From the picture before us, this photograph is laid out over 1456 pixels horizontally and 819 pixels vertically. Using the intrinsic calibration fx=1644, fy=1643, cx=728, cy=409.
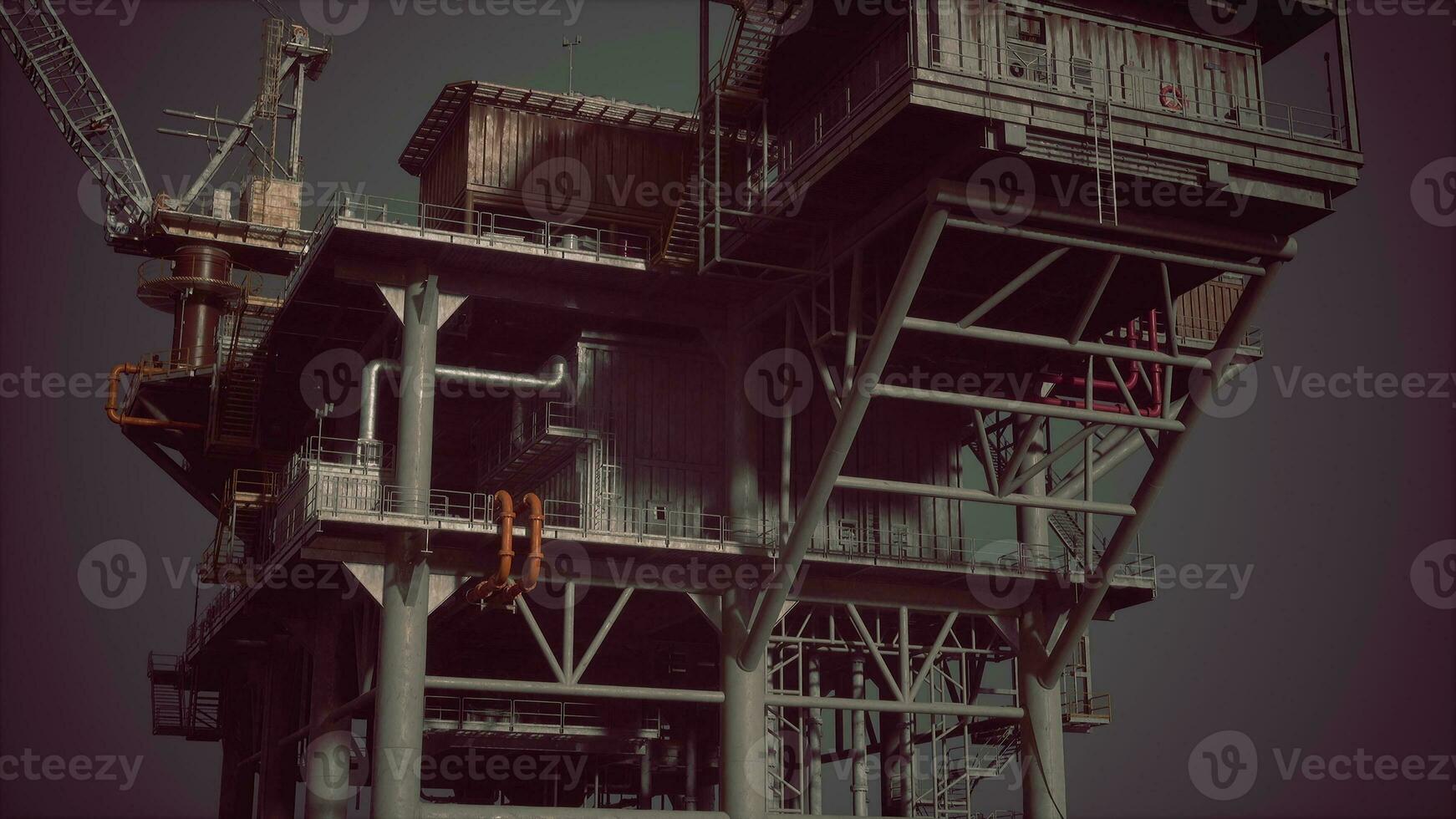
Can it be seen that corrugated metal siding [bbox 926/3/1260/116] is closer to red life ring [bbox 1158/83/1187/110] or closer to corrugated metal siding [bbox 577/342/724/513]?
red life ring [bbox 1158/83/1187/110]

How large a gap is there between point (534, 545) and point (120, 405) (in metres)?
24.3

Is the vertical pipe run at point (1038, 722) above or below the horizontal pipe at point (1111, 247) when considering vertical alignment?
below

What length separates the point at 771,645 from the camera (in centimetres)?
4328

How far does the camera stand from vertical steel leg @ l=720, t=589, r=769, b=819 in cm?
3916

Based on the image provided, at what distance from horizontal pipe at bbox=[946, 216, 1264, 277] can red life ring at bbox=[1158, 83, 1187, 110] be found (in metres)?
3.29

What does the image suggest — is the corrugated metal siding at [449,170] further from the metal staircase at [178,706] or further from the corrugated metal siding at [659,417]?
the metal staircase at [178,706]

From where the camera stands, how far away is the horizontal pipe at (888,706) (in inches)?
1575

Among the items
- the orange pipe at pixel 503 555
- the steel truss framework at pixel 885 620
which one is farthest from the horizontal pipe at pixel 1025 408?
the orange pipe at pixel 503 555

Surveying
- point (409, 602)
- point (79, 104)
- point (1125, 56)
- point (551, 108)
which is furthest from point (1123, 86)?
point (79, 104)

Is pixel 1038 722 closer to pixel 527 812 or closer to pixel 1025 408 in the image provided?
pixel 1025 408

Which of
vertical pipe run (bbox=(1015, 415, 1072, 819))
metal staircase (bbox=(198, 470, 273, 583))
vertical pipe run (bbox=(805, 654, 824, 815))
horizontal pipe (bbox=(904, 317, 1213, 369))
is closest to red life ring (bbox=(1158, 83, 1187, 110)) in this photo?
horizontal pipe (bbox=(904, 317, 1213, 369))

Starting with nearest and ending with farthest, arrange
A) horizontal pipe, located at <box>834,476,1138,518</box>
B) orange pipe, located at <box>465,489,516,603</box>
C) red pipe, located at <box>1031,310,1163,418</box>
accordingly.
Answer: orange pipe, located at <box>465,489,516,603</box> → horizontal pipe, located at <box>834,476,1138,518</box> → red pipe, located at <box>1031,310,1163,418</box>

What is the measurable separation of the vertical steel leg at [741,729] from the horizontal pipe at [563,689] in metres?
0.58

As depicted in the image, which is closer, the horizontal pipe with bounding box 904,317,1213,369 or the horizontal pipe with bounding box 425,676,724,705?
the horizontal pipe with bounding box 904,317,1213,369
